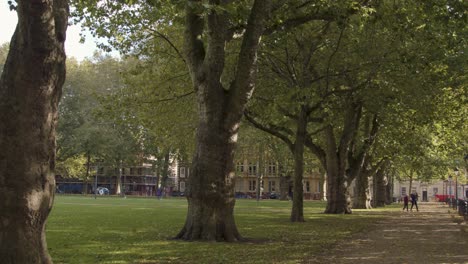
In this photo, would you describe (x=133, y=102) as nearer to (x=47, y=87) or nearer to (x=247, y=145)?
(x=47, y=87)

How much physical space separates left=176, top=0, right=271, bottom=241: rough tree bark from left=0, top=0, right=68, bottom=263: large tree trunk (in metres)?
7.18

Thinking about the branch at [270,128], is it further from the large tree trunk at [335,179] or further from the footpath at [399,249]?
the footpath at [399,249]

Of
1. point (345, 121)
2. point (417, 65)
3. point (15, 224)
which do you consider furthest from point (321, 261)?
point (345, 121)

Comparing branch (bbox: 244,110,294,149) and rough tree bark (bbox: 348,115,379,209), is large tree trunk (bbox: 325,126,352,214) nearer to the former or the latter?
rough tree bark (bbox: 348,115,379,209)

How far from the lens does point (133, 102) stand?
22391 mm

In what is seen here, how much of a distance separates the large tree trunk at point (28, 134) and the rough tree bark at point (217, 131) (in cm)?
718

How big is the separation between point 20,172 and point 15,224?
66 cm

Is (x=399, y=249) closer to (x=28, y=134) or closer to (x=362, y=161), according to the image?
(x=28, y=134)

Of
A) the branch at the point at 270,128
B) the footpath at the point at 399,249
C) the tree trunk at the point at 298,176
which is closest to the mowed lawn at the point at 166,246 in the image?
the footpath at the point at 399,249

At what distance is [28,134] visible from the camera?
6.94 metres

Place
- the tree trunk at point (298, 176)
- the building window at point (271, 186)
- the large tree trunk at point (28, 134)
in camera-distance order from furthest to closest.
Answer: the building window at point (271, 186), the tree trunk at point (298, 176), the large tree trunk at point (28, 134)

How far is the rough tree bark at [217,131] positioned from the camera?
46.4ft

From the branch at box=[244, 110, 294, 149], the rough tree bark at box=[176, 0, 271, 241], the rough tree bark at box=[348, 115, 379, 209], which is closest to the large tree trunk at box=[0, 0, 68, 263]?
the rough tree bark at box=[176, 0, 271, 241]

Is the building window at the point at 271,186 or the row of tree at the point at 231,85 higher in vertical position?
the row of tree at the point at 231,85
